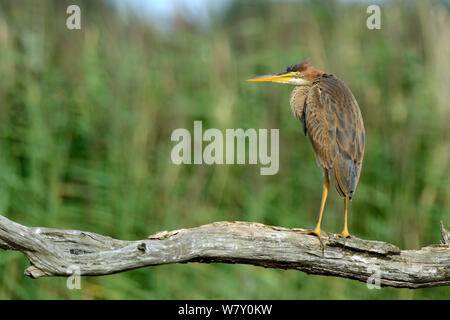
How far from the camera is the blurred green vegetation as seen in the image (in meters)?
5.29

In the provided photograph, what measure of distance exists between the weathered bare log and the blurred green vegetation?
7.47ft

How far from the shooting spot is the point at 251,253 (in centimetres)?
313

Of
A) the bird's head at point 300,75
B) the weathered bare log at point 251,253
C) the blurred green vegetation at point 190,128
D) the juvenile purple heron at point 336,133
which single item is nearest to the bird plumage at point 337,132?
the juvenile purple heron at point 336,133

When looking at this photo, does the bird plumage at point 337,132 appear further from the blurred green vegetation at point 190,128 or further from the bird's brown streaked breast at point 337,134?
the blurred green vegetation at point 190,128

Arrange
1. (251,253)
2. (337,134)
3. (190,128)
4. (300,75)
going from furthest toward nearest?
(190,128)
(300,75)
(337,134)
(251,253)

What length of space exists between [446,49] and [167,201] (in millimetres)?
3233

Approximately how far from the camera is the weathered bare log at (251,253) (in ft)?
9.54

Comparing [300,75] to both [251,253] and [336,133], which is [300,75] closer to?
[336,133]

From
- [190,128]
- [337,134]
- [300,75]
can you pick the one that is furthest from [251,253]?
[190,128]

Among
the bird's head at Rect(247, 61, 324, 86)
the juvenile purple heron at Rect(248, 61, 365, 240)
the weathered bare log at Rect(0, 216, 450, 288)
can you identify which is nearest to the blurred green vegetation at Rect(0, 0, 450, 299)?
the bird's head at Rect(247, 61, 324, 86)

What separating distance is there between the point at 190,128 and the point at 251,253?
112 inches

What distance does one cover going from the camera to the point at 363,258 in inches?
127
